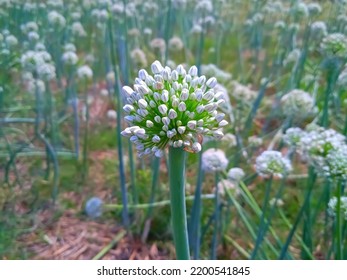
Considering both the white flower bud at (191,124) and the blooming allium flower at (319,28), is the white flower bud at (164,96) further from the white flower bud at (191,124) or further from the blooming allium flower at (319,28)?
the blooming allium flower at (319,28)

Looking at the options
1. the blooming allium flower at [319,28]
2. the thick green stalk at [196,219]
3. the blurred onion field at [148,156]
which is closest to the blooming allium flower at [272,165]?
the blurred onion field at [148,156]

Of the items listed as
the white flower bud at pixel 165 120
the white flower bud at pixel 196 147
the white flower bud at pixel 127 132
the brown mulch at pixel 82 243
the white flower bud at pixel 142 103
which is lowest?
the brown mulch at pixel 82 243

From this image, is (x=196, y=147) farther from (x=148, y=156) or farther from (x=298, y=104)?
(x=298, y=104)

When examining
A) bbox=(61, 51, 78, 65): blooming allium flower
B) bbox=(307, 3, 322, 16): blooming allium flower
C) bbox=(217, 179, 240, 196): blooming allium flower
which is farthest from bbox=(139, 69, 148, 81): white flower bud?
bbox=(307, 3, 322, 16): blooming allium flower

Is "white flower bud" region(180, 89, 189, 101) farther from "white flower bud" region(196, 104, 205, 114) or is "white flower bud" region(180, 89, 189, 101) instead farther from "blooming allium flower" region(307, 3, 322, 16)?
"blooming allium flower" region(307, 3, 322, 16)

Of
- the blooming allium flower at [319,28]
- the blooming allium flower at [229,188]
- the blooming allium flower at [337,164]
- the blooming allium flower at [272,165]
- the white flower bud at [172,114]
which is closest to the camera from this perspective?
the white flower bud at [172,114]

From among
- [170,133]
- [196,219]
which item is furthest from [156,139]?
[196,219]
